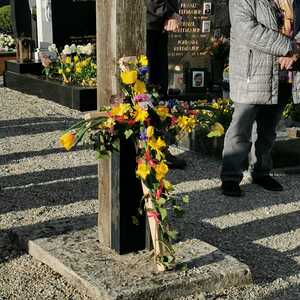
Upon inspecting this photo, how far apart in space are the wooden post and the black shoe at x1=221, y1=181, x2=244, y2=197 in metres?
1.56

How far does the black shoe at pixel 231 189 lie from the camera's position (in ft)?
16.4

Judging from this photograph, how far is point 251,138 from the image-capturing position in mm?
5371

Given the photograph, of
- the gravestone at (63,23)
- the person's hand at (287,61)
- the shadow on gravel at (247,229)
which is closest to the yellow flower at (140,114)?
the shadow on gravel at (247,229)

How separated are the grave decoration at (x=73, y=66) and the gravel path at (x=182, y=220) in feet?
6.48

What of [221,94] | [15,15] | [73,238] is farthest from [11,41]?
[73,238]

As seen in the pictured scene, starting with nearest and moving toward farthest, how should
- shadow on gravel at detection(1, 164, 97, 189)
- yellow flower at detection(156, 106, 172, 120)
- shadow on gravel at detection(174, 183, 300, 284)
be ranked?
yellow flower at detection(156, 106, 172, 120) → shadow on gravel at detection(174, 183, 300, 284) → shadow on gravel at detection(1, 164, 97, 189)

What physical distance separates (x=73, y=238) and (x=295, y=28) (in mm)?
2251

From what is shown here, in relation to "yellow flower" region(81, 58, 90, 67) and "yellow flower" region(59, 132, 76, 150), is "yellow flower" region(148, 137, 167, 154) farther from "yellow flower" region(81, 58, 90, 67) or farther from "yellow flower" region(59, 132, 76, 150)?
"yellow flower" region(81, 58, 90, 67)

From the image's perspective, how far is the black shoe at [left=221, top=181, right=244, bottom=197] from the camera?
5.00 meters

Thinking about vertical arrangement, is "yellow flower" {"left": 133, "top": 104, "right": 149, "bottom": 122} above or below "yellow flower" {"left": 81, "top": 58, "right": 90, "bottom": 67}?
above

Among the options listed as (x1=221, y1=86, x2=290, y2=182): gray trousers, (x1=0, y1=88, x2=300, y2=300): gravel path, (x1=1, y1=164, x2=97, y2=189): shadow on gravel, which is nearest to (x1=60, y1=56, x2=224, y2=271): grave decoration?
(x1=0, y1=88, x2=300, y2=300): gravel path

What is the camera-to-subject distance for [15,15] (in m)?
12.1

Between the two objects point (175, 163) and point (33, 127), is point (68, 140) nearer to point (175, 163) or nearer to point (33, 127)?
point (175, 163)

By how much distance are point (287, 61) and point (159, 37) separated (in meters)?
1.51
